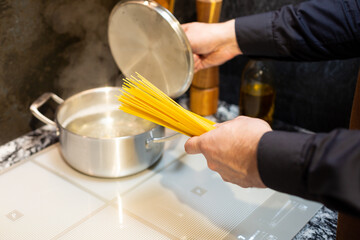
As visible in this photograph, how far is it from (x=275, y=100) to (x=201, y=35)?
0.43m

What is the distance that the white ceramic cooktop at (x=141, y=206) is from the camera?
868mm

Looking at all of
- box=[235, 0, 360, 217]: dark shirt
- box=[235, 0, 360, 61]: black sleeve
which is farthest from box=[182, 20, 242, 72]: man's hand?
box=[235, 0, 360, 217]: dark shirt

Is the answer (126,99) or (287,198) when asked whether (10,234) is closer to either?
(126,99)

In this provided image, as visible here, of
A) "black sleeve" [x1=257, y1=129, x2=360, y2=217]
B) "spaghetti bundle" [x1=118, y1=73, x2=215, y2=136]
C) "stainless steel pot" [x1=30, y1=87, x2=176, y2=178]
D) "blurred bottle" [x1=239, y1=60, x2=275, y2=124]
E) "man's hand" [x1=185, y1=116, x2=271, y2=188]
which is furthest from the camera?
"blurred bottle" [x1=239, y1=60, x2=275, y2=124]

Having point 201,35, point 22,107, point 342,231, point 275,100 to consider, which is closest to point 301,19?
point 201,35

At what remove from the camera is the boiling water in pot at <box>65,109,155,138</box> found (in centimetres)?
111

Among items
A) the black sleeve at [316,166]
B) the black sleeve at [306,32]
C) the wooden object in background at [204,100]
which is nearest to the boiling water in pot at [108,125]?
the wooden object in background at [204,100]

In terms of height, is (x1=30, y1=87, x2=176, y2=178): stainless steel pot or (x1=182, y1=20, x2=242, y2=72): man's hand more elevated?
(x1=182, y1=20, x2=242, y2=72): man's hand

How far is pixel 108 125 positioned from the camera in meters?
1.16

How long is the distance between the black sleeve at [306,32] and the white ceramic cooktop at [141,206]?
1.21 feet

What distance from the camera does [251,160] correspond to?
2.30 feet

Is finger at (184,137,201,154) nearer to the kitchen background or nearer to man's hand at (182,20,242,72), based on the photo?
man's hand at (182,20,242,72)

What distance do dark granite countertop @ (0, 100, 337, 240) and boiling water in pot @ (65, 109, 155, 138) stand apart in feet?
0.43

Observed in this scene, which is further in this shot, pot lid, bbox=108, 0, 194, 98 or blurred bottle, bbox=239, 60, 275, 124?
blurred bottle, bbox=239, 60, 275, 124
